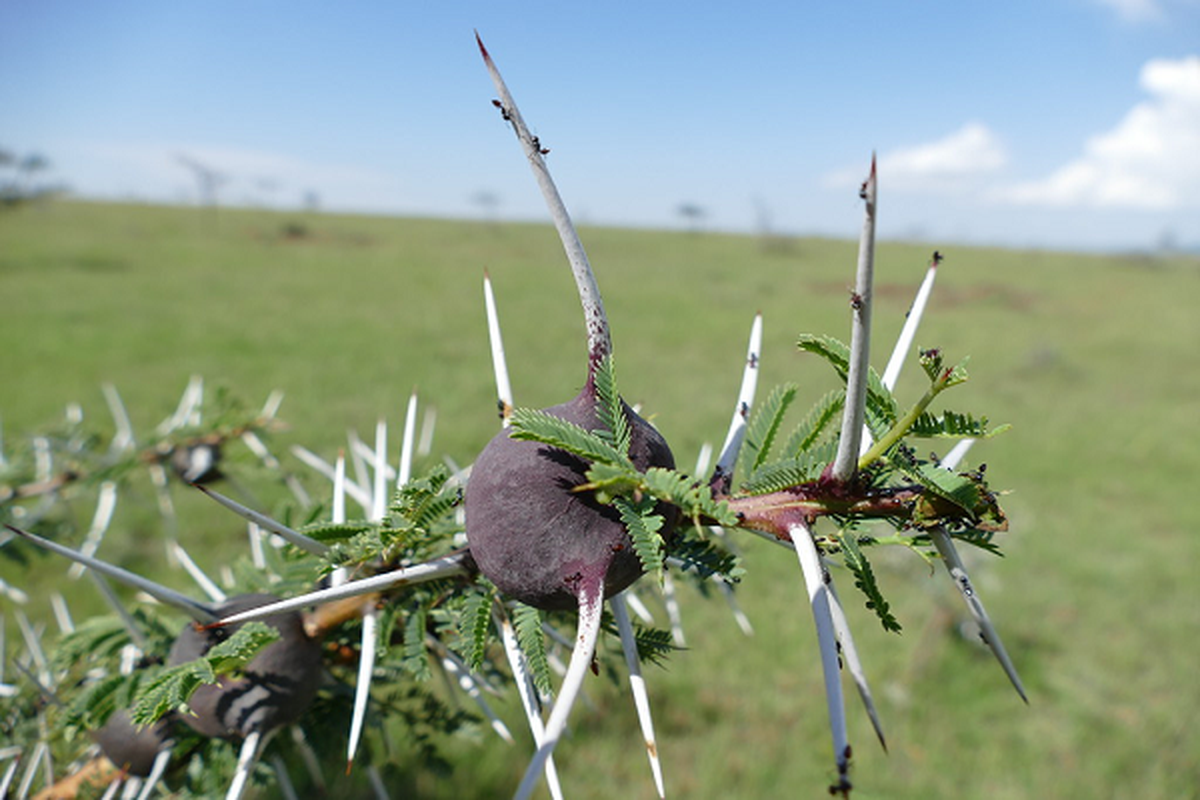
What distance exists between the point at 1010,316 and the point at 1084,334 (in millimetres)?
2060

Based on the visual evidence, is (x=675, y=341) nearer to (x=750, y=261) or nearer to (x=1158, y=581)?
(x=1158, y=581)

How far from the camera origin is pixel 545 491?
20.7 inches

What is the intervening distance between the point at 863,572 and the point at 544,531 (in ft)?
0.74

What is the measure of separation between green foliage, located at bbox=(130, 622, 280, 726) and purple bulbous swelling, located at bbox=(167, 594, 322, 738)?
5 centimetres

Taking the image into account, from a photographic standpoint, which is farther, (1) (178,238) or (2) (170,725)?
(1) (178,238)

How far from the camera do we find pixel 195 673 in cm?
65

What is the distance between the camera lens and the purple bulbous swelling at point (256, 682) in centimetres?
75

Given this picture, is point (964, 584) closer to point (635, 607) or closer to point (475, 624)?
point (475, 624)

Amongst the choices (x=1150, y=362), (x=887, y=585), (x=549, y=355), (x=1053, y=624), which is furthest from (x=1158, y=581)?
(x=1150, y=362)

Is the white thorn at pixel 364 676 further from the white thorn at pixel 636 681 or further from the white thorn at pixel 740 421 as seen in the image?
the white thorn at pixel 740 421

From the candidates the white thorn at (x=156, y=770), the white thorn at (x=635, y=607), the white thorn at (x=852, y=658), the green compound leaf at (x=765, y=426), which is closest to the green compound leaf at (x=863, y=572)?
the white thorn at (x=852, y=658)

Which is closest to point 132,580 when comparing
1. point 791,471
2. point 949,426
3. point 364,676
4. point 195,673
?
point 195,673

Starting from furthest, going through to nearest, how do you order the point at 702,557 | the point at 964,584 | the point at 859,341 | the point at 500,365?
1. the point at 500,365
2. the point at 702,557
3. the point at 964,584
4. the point at 859,341

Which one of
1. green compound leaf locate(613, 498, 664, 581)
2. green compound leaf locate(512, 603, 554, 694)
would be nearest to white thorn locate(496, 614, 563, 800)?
green compound leaf locate(512, 603, 554, 694)
